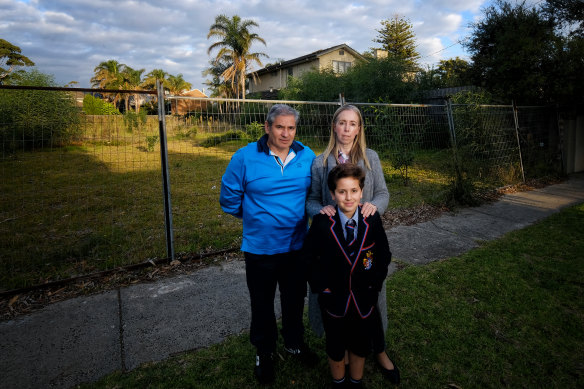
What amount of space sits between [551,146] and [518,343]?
10.4 meters

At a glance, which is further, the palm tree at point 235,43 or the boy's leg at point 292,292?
the palm tree at point 235,43

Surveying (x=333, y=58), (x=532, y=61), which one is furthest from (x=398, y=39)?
(x=532, y=61)

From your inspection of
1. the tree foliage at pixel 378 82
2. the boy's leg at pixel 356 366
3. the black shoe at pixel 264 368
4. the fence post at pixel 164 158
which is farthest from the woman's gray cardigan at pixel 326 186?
the tree foliage at pixel 378 82

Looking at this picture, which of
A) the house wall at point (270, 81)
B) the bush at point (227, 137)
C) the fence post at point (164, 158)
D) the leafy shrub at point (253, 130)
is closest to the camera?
the fence post at point (164, 158)

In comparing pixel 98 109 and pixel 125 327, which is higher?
pixel 98 109

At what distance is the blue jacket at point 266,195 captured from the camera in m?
2.23

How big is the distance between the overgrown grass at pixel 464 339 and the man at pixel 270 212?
359 millimetres

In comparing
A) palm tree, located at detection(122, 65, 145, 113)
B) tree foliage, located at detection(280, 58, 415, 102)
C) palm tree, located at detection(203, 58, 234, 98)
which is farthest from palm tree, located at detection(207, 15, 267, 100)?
palm tree, located at detection(122, 65, 145, 113)

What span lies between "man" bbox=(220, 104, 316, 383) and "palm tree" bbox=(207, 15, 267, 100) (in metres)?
31.3

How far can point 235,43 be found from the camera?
32969mm

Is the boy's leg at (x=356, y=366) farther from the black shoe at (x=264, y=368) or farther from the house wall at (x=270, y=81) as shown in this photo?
the house wall at (x=270, y=81)

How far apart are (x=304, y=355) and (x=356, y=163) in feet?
4.87

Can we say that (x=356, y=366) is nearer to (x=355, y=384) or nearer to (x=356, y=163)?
(x=355, y=384)

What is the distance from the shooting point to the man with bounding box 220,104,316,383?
2.23 m
